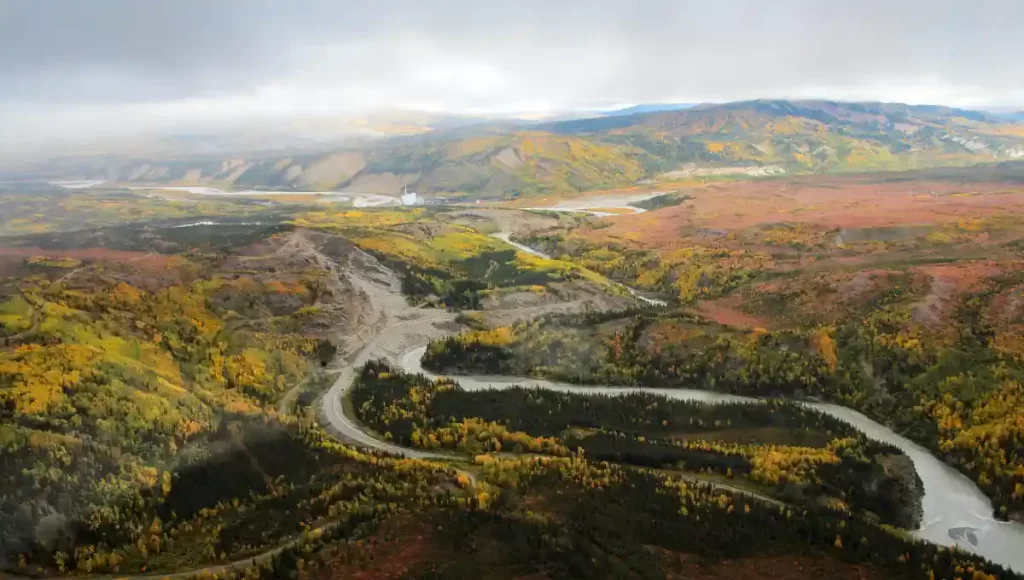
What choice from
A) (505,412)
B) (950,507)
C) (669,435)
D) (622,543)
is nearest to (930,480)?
(950,507)

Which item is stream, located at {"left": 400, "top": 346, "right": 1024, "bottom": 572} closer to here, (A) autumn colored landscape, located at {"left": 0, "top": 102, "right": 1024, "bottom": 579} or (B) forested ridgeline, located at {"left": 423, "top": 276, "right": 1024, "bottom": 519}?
(A) autumn colored landscape, located at {"left": 0, "top": 102, "right": 1024, "bottom": 579}

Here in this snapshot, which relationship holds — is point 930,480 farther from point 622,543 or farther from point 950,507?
point 622,543

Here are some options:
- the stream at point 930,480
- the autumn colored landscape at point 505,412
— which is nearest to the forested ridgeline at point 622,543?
the autumn colored landscape at point 505,412

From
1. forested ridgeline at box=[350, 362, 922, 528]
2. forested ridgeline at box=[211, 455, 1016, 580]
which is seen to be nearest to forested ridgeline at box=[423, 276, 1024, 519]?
forested ridgeline at box=[350, 362, 922, 528]

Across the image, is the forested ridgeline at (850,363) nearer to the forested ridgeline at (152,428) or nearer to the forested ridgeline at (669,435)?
the forested ridgeline at (669,435)

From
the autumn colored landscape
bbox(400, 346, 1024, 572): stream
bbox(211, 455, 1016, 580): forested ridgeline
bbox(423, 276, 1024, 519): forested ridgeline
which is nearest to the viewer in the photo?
bbox(211, 455, 1016, 580): forested ridgeline

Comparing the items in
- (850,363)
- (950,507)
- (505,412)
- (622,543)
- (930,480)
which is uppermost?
(850,363)
